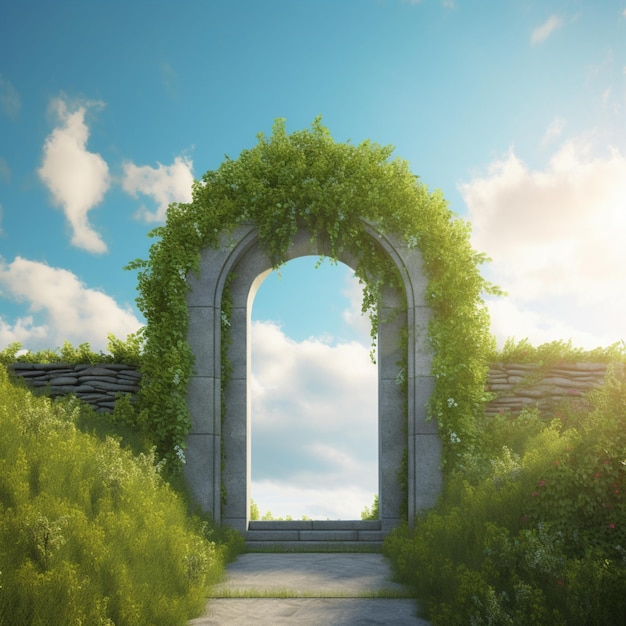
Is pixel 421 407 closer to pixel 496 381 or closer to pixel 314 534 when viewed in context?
pixel 496 381

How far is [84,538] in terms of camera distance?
5430mm

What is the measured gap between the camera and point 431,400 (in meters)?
10.1

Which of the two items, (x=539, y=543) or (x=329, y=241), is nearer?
(x=539, y=543)

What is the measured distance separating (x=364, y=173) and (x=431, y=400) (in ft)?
11.7

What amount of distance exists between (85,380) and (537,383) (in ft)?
22.4

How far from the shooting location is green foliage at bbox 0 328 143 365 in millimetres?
10828

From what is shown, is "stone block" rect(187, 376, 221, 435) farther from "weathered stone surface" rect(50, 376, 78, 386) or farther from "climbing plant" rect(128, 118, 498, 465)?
"weathered stone surface" rect(50, 376, 78, 386)

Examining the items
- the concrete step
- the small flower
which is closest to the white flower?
the concrete step

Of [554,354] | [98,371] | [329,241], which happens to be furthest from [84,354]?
[554,354]

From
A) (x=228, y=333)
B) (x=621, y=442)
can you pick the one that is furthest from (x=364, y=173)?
(x=621, y=442)

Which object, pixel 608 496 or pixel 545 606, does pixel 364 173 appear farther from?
pixel 545 606

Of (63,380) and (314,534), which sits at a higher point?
(63,380)

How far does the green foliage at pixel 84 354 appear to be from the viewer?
10.8m

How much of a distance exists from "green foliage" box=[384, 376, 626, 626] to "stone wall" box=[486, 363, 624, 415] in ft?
7.57
